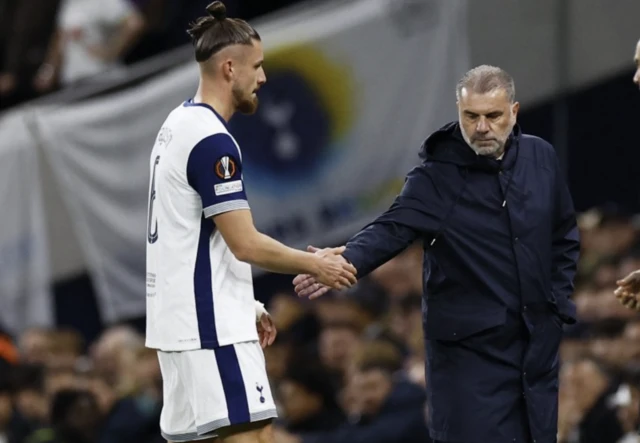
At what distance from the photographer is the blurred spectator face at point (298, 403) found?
8.81 metres

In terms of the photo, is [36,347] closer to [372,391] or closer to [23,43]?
[23,43]

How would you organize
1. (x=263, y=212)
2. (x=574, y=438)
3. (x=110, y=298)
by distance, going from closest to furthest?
1. (x=574, y=438)
2. (x=263, y=212)
3. (x=110, y=298)

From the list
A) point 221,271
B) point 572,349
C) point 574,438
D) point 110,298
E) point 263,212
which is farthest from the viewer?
point 110,298

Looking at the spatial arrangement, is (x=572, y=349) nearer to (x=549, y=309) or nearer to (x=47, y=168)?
(x=549, y=309)

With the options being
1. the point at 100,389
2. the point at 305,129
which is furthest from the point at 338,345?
the point at 100,389

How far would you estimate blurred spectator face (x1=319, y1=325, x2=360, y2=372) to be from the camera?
9383 millimetres

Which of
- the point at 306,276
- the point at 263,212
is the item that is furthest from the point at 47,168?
the point at 306,276

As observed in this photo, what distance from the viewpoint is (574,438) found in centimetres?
781

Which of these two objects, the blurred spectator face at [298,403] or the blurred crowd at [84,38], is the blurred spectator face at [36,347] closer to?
the blurred crowd at [84,38]

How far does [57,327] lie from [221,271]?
6.02 m

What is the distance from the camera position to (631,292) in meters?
6.10

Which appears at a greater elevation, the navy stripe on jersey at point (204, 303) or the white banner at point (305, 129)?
the white banner at point (305, 129)

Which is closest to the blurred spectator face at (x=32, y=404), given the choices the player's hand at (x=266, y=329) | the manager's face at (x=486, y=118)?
the player's hand at (x=266, y=329)

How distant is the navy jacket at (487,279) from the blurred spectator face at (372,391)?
2.39m
